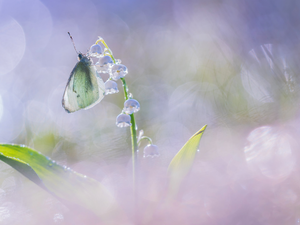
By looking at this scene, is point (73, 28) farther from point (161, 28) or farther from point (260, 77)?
point (260, 77)

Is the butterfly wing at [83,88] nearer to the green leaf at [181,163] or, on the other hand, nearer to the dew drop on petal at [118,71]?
the dew drop on petal at [118,71]

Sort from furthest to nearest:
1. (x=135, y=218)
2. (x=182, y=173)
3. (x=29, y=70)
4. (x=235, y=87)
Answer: (x=29, y=70) → (x=235, y=87) → (x=182, y=173) → (x=135, y=218)

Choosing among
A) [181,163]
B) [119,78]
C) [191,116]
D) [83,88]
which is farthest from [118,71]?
[191,116]

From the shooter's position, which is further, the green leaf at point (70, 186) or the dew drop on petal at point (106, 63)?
the dew drop on petal at point (106, 63)

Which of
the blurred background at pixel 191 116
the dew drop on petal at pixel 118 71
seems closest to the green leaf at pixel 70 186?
the blurred background at pixel 191 116

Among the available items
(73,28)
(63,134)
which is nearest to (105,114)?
(63,134)

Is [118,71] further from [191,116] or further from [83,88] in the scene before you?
[191,116]

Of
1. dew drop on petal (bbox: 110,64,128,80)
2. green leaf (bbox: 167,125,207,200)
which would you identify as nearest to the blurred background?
green leaf (bbox: 167,125,207,200)
